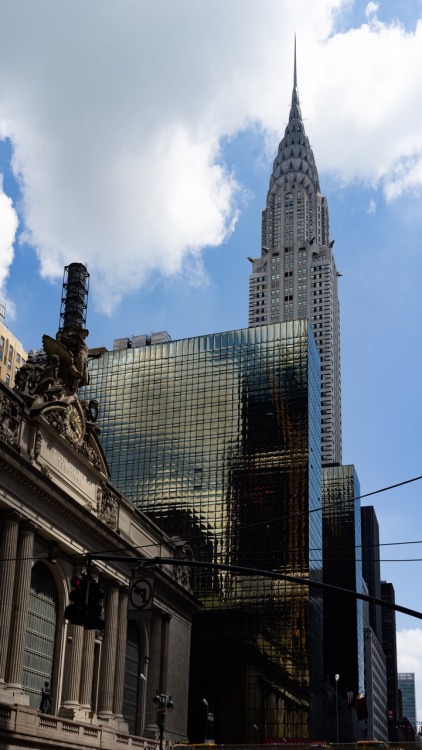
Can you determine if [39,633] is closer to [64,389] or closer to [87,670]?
[87,670]

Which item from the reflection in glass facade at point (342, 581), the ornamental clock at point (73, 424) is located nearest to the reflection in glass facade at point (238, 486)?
the ornamental clock at point (73, 424)

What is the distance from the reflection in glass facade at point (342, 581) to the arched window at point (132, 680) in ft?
338

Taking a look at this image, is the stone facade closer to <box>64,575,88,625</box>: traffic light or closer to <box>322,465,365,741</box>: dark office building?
<box>64,575,88,625</box>: traffic light

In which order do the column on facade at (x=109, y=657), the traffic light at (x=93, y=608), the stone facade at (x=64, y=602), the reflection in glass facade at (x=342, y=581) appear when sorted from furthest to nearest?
the reflection in glass facade at (x=342, y=581), the column on facade at (x=109, y=657), the stone facade at (x=64, y=602), the traffic light at (x=93, y=608)

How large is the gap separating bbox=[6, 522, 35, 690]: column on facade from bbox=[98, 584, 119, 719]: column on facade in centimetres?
1186

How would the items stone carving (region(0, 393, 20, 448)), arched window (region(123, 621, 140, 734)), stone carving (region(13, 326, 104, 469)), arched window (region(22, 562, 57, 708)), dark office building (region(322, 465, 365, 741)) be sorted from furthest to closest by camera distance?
dark office building (region(322, 465, 365, 741)) → arched window (region(123, 621, 140, 734)) → stone carving (region(13, 326, 104, 469)) → arched window (region(22, 562, 57, 708)) → stone carving (region(0, 393, 20, 448))

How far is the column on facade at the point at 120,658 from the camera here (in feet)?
205

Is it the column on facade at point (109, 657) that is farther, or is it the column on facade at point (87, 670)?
the column on facade at point (109, 657)

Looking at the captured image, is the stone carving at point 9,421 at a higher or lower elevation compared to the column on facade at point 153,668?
higher

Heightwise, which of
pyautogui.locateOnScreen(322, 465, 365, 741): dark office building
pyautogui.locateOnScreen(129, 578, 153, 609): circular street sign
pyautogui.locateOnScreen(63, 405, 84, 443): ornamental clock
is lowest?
pyautogui.locateOnScreen(129, 578, 153, 609): circular street sign

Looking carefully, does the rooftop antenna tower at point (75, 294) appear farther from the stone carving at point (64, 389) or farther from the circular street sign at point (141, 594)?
the circular street sign at point (141, 594)

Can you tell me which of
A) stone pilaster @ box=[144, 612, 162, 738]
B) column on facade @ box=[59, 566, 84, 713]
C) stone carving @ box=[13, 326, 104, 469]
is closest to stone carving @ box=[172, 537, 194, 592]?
stone pilaster @ box=[144, 612, 162, 738]

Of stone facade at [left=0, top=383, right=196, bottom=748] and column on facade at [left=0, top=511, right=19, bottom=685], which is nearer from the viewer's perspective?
column on facade at [left=0, top=511, right=19, bottom=685]

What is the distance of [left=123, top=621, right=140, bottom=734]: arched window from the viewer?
67.1m
